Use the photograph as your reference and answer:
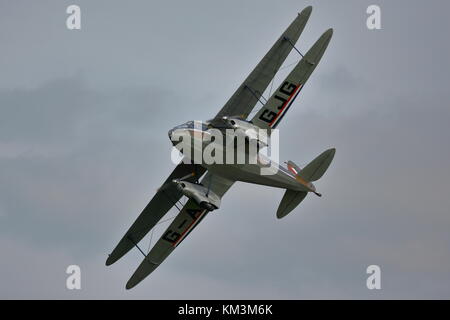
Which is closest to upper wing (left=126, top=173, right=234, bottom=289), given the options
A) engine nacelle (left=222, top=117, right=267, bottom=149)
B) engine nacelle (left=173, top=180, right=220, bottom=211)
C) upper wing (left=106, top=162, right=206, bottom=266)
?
upper wing (left=106, top=162, right=206, bottom=266)

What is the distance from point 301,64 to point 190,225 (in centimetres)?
1232

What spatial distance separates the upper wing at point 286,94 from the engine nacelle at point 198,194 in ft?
16.8

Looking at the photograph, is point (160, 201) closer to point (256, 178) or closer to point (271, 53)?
point (256, 178)

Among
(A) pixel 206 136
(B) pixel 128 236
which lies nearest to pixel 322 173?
(A) pixel 206 136

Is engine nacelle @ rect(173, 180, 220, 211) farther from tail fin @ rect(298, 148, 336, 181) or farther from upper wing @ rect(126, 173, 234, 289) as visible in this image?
tail fin @ rect(298, 148, 336, 181)

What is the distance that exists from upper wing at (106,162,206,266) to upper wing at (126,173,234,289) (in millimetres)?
868

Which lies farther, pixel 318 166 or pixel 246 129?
pixel 318 166

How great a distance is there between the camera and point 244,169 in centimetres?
5303

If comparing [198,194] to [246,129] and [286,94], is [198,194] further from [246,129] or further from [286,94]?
[286,94]

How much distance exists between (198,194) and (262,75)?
7.06 meters

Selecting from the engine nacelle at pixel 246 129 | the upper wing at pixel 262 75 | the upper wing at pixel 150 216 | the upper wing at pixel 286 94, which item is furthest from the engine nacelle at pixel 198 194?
the upper wing at pixel 286 94

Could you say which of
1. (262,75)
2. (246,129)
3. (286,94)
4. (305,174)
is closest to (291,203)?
(305,174)

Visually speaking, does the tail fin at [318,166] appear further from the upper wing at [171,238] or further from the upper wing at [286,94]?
the upper wing at [171,238]

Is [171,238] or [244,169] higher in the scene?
[244,169]
